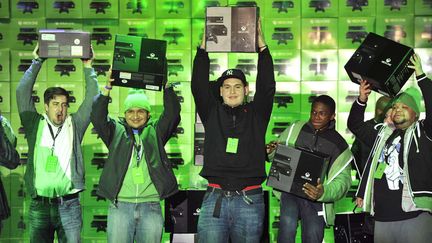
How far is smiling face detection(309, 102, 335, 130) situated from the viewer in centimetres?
600

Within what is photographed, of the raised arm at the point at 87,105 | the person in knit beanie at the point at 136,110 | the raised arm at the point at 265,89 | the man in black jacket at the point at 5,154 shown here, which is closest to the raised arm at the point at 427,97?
the raised arm at the point at 265,89

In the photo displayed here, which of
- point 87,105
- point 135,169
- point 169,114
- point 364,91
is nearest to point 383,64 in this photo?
point 364,91

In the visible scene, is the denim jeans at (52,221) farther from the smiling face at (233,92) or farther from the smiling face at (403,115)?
the smiling face at (403,115)

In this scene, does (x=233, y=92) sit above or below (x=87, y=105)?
above

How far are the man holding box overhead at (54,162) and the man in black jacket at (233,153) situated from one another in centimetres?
120

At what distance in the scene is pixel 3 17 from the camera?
7520 mm

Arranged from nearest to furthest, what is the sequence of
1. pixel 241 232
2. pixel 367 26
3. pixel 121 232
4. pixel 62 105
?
1. pixel 241 232
2. pixel 121 232
3. pixel 62 105
4. pixel 367 26

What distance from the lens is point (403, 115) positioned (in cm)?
536

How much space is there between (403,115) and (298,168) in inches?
36.3

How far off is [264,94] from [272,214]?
265 centimetres

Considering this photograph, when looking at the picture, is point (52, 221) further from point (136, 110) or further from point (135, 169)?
point (136, 110)

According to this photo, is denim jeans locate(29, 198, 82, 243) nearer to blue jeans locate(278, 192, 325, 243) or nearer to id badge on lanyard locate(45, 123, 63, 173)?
id badge on lanyard locate(45, 123, 63, 173)

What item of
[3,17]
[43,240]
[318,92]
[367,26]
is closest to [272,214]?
[318,92]

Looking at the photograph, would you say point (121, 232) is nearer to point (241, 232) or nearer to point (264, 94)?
point (241, 232)
